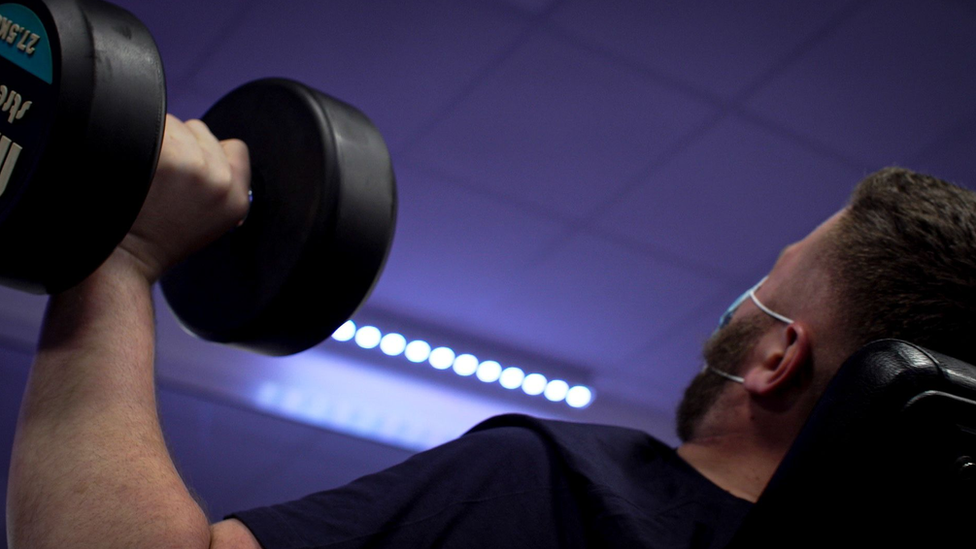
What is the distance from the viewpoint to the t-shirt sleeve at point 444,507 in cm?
71

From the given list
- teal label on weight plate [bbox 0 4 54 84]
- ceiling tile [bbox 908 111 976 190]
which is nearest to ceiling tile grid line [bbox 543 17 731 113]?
ceiling tile [bbox 908 111 976 190]

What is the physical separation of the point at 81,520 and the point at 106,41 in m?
0.39

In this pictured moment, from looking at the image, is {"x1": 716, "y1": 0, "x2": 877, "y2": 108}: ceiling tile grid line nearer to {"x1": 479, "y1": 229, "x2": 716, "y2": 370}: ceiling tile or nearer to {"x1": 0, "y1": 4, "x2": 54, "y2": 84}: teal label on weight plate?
{"x1": 479, "y1": 229, "x2": 716, "y2": 370}: ceiling tile

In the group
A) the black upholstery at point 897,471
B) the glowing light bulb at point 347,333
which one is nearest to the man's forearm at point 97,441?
the black upholstery at point 897,471

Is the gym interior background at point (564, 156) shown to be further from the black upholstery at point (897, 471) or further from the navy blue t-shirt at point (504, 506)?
the black upholstery at point (897, 471)

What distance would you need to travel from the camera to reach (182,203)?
0.84m

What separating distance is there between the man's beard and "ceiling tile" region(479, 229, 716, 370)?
153cm

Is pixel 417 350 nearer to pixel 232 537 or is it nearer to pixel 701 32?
pixel 701 32

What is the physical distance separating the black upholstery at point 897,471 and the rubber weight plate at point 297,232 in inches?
21.2

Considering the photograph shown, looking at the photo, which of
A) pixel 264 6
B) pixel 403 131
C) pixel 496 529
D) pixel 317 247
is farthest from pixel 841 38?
pixel 496 529

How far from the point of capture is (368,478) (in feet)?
2.59

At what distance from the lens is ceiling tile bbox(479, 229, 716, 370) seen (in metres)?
2.88

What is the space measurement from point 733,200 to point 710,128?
31 cm

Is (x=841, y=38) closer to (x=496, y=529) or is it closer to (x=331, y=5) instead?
(x=331, y=5)
